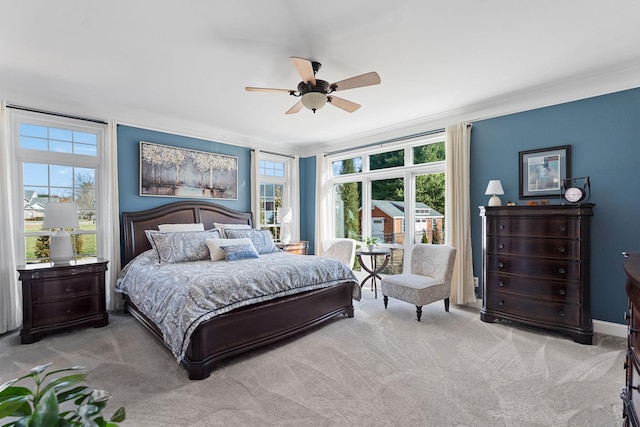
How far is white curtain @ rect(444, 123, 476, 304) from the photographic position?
13.6 feet

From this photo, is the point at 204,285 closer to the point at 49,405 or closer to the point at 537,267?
the point at 49,405

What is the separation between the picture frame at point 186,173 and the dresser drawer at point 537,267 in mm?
4121

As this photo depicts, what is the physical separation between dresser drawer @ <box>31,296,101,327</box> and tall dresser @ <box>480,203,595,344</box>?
4.60 metres

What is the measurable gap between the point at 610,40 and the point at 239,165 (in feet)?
16.1

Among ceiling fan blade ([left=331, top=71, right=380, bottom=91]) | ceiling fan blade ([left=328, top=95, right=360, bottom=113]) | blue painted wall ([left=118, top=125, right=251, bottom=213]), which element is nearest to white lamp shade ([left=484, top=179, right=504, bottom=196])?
ceiling fan blade ([left=328, top=95, right=360, bottom=113])

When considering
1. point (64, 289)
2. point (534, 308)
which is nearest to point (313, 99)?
point (534, 308)

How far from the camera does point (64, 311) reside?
10.8 ft

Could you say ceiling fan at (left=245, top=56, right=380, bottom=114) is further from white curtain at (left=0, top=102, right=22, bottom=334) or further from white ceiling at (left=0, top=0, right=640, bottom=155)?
white curtain at (left=0, top=102, right=22, bottom=334)

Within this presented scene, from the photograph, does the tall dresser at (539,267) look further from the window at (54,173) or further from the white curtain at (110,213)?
the window at (54,173)

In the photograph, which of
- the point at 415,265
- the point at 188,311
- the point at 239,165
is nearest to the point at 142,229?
the point at 239,165

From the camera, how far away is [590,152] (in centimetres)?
334

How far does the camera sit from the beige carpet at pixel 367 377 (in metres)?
1.98

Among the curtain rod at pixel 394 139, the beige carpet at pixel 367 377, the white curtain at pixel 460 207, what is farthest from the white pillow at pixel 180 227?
the white curtain at pixel 460 207

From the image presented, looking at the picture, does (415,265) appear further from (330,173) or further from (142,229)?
(142,229)
